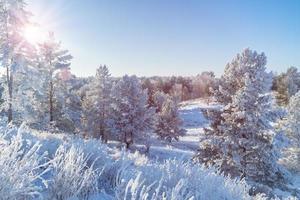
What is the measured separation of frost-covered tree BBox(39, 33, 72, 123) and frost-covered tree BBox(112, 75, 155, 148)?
20.4ft

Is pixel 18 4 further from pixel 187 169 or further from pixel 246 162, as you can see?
pixel 187 169

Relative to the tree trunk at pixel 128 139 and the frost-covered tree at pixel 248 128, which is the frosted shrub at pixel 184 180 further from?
the tree trunk at pixel 128 139

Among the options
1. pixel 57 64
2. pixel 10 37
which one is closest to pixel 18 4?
pixel 10 37

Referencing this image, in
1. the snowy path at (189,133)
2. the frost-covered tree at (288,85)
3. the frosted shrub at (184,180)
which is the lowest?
the snowy path at (189,133)

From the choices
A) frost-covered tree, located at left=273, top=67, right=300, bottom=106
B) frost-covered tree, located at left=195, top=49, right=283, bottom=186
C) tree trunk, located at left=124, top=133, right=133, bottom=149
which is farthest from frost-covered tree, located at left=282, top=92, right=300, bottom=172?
frost-covered tree, located at left=273, top=67, right=300, bottom=106

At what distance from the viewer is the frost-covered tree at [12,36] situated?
26047mm

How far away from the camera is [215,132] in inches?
871

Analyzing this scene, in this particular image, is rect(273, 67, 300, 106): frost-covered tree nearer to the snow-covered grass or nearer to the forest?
the forest

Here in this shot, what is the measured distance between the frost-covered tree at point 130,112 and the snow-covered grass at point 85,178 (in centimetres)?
3098

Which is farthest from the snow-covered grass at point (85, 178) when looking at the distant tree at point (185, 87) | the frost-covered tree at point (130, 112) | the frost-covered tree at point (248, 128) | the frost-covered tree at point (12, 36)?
the distant tree at point (185, 87)

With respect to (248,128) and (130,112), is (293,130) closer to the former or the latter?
(248,128)

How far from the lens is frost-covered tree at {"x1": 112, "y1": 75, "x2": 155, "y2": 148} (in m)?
37.6

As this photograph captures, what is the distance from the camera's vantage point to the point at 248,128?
20.6 m

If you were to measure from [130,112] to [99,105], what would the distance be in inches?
211
